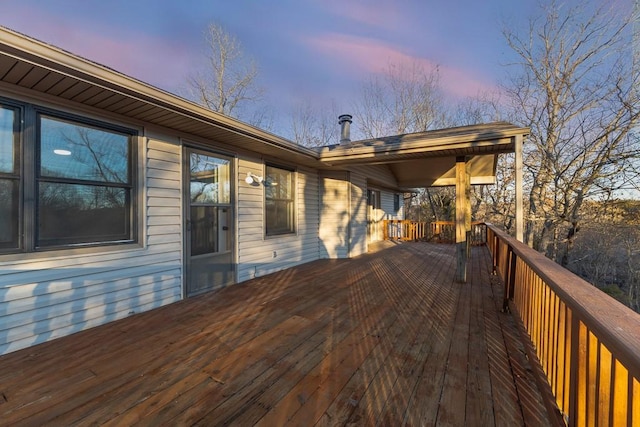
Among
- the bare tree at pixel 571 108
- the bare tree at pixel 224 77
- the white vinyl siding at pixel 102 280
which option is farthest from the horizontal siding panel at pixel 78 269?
the bare tree at pixel 571 108

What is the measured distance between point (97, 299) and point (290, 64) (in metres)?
11.6

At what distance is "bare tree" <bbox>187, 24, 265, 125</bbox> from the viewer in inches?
488

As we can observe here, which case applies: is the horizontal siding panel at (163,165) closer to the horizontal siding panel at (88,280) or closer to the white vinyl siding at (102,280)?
the white vinyl siding at (102,280)

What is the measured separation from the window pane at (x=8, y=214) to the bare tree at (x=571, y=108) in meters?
12.9

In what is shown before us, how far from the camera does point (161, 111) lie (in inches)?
120

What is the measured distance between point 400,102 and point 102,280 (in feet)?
50.9

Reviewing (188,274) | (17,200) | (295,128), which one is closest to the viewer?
(17,200)

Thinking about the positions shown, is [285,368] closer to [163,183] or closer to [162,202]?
[162,202]

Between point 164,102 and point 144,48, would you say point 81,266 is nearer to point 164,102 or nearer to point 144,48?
point 164,102

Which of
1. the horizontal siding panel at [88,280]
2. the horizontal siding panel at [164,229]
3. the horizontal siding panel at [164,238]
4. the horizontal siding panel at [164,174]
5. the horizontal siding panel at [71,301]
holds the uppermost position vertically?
the horizontal siding panel at [164,174]

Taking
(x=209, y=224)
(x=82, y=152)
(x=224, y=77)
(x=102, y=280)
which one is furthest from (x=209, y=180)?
(x=224, y=77)

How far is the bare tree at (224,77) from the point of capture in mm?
12406

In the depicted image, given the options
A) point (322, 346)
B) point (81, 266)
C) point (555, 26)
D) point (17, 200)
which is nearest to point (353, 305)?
point (322, 346)

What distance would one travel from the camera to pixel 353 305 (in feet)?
11.8
